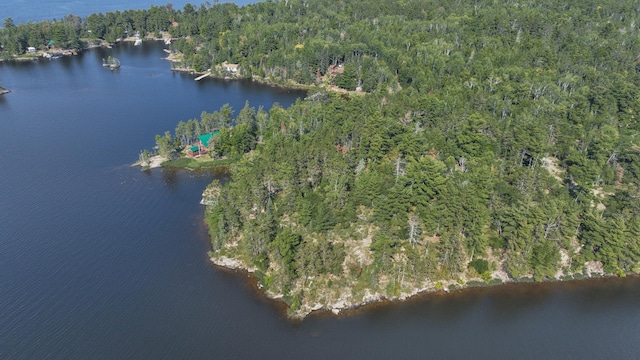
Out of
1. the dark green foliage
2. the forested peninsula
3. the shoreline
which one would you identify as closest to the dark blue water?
the forested peninsula

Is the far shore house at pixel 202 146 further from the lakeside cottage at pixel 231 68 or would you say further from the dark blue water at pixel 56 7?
the dark blue water at pixel 56 7

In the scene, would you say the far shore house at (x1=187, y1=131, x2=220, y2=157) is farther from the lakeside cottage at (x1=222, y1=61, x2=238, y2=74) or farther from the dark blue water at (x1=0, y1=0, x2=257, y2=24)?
the dark blue water at (x1=0, y1=0, x2=257, y2=24)

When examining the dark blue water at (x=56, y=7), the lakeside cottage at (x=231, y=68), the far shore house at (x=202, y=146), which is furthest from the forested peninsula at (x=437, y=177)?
the dark blue water at (x=56, y=7)

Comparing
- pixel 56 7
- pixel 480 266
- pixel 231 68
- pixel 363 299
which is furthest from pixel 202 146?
pixel 56 7

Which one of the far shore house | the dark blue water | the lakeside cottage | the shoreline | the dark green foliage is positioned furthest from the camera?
the dark blue water

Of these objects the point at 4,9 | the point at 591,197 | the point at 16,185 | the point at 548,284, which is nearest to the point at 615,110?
the point at 591,197

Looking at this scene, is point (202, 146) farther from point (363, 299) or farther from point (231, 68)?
point (231, 68)

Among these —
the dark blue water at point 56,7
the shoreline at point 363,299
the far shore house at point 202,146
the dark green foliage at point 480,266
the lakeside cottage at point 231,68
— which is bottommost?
the shoreline at point 363,299

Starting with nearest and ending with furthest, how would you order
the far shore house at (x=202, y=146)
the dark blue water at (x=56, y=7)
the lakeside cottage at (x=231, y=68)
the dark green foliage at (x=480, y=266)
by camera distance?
the dark green foliage at (x=480, y=266) → the far shore house at (x=202, y=146) → the lakeside cottage at (x=231, y=68) → the dark blue water at (x=56, y=7)
